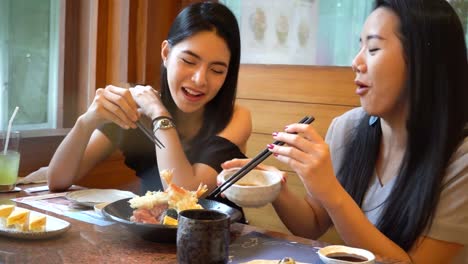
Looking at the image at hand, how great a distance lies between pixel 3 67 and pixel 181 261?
1893mm

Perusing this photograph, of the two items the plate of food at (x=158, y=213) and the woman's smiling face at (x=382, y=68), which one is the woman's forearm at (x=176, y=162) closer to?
the plate of food at (x=158, y=213)

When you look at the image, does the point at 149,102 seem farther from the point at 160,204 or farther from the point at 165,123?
the point at 160,204

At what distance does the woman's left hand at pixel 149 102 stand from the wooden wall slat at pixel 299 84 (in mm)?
911

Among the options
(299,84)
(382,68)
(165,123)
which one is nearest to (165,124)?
(165,123)

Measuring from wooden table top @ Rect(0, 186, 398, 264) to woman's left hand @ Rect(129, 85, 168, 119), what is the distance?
598mm

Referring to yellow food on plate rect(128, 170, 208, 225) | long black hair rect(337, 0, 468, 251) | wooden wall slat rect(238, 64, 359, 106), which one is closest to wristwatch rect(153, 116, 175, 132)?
yellow food on plate rect(128, 170, 208, 225)

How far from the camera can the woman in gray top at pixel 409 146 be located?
127 centimetres

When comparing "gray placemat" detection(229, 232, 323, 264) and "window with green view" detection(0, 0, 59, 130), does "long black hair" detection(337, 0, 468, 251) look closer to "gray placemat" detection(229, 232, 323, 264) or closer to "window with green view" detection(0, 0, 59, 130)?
"gray placemat" detection(229, 232, 323, 264)

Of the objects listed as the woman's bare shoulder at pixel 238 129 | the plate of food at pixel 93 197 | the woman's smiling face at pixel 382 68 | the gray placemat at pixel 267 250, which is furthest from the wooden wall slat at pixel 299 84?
the gray placemat at pixel 267 250

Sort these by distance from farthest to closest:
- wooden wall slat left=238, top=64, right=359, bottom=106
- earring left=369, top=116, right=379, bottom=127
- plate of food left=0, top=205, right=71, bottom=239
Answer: wooden wall slat left=238, top=64, right=359, bottom=106, earring left=369, top=116, right=379, bottom=127, plate of food left=0, top=205, right=71, bottom=239

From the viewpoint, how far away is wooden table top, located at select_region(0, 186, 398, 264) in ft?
3.38

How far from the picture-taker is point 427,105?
1.43 metres

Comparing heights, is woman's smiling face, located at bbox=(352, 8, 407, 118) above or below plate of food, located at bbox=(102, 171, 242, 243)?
above

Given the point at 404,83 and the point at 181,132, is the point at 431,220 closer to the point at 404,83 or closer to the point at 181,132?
the point at 404,83
